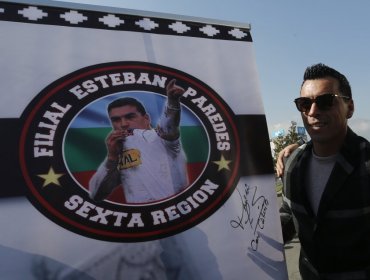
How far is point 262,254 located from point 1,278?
1.47 metres

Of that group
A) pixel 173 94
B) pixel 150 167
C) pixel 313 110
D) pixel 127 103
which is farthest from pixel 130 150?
pixel 313 110

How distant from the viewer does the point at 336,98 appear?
200 centimetres

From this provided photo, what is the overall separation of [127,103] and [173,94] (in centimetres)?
31

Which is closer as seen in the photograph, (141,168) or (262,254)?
(141,168)

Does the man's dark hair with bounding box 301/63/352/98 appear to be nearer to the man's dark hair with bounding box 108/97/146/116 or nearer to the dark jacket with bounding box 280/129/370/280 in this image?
the dark jacket with bounding box 280/129/370/280

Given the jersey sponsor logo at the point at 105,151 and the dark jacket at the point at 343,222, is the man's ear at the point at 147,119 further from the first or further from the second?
the dark jacket at the point at 343,222

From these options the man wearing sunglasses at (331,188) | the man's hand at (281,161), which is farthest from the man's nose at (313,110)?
the man's hand at (281,161)

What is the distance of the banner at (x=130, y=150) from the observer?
167cm

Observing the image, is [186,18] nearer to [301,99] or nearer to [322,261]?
[301,99]

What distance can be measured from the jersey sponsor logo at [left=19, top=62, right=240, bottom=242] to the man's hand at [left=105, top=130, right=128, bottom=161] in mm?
30

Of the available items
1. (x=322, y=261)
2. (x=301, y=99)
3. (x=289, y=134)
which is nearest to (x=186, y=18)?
(x=301, y=99)

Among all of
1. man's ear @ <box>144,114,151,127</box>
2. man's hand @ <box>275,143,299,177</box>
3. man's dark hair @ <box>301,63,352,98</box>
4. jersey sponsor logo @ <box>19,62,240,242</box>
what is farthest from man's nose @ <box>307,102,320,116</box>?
man's ear @ <box>144,114,151,127</box>
